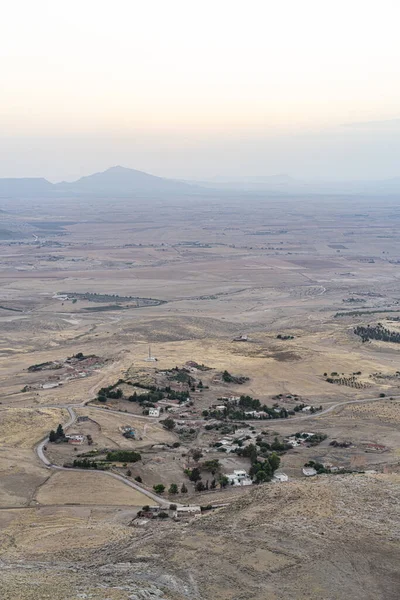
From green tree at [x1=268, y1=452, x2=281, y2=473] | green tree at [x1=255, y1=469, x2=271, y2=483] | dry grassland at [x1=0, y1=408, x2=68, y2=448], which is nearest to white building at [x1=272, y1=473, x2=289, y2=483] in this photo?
green tree at [x1=255, y1=469, x2=271, y2=483]

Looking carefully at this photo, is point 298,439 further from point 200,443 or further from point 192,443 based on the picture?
point 192,443

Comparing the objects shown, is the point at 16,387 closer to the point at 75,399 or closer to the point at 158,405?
the point at 75,399

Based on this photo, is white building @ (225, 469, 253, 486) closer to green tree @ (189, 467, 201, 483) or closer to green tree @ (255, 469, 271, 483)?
green tree @ (255, 469, 271, 483)

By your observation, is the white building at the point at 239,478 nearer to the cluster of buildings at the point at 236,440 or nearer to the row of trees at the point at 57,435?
the cluster of buildings at the point at 236,440

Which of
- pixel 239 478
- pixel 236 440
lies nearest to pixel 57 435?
pixel 236 440

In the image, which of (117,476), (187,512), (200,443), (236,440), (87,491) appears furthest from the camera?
(236,440)

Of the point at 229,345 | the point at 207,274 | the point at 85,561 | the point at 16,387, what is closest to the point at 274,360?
the point at 229,345
